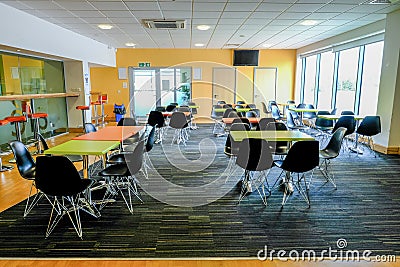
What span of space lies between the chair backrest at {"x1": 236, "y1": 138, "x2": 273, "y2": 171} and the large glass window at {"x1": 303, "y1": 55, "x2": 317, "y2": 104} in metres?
8.17

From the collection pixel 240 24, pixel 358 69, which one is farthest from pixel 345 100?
pixel 240 24

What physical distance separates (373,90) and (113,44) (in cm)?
843

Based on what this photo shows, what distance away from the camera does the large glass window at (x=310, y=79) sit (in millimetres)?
10982

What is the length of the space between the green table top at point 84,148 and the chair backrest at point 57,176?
0.37 m

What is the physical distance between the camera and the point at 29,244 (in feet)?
9.09

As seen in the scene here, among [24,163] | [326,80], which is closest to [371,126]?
[326,80]

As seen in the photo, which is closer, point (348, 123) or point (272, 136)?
point (272, 136)

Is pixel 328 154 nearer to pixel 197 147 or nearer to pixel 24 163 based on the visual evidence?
pixel 197 147

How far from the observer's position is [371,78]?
7.37 meters

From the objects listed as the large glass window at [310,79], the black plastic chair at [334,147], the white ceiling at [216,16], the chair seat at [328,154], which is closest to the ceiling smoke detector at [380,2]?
the white ceiling at [216,16]

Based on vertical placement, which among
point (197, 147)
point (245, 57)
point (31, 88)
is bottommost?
point (197, 147)

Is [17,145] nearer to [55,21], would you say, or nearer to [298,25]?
[55,21]

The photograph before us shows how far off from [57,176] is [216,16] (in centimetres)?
482

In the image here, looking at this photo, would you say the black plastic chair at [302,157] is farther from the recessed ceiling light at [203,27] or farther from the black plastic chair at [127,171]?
the recessed ceiling light at [203,27]
